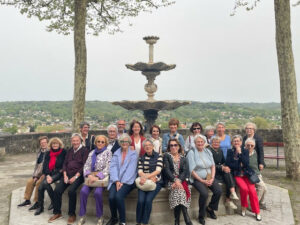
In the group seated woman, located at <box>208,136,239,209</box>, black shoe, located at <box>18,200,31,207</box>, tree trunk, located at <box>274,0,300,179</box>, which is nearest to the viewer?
seated woman, located at <box>208,136,239,209</box>

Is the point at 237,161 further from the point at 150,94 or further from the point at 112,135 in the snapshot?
the point at 150,94

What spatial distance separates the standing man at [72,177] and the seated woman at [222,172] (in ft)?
8.48

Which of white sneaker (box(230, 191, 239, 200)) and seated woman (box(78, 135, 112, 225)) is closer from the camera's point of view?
seated woman (box(78, 135, 112, 225))

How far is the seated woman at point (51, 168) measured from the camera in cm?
613

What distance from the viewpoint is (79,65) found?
10.0 m

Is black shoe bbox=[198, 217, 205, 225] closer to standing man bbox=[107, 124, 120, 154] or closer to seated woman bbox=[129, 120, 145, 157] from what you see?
seated woman bbox=[129, 120, 145, 157]

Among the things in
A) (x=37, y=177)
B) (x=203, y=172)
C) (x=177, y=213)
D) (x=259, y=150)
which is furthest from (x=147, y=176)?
(x=37, y=177)

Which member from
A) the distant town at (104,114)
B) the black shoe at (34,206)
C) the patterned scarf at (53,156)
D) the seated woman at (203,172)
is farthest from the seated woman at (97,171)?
the distant town at (104,114)

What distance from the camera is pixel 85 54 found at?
1015cm

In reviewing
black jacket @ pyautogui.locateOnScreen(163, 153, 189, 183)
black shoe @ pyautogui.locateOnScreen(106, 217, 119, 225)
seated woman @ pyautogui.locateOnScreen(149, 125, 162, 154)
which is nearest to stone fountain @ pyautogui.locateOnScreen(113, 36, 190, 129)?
seated woman @ pyautogui.locateOnScreen(149, 125, 162, 154)

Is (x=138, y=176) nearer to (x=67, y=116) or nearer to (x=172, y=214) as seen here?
(x=172, y=214)

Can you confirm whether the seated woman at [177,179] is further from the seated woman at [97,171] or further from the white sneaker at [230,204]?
the seated woman at [97,171]

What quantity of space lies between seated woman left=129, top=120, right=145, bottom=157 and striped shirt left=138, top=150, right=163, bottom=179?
0.47 m

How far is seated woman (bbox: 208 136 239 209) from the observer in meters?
5.96
